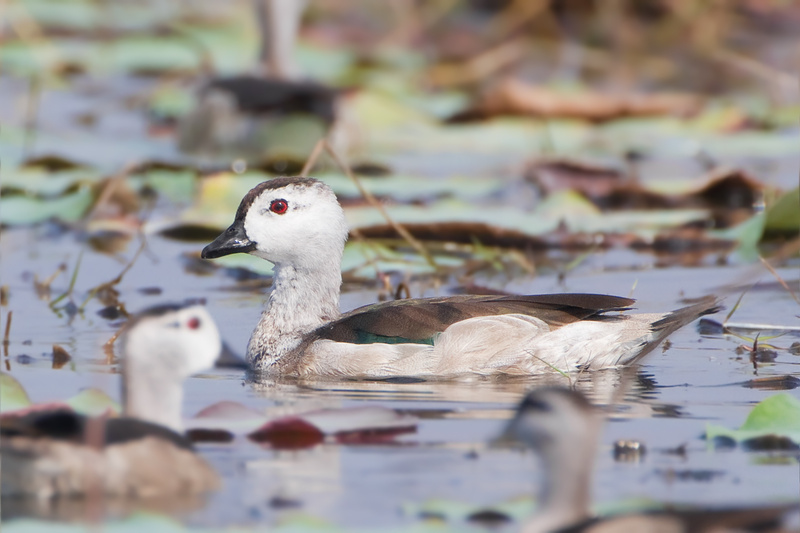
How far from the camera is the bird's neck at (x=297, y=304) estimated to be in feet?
21.7

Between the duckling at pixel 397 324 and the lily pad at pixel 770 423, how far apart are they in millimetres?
1296

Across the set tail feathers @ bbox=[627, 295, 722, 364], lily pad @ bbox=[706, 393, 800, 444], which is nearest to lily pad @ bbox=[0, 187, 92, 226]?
tail feathers @ bbox=[627, 295, 722, 364]

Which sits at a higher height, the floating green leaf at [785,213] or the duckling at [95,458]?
the floating green leaf at [785,213]

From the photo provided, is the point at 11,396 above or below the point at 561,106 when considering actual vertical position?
below

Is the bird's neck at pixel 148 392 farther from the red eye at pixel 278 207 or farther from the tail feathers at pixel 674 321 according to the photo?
the tail feathers at pixel 674 321

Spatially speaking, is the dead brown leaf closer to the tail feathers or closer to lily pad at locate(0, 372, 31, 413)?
the tail feathers

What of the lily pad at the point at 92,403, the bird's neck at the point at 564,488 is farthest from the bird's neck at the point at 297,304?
the bird's neck at the point at 564,488

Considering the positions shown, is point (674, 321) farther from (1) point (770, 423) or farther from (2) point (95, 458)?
(2) point (95, 458)

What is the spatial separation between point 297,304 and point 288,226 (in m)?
0.36

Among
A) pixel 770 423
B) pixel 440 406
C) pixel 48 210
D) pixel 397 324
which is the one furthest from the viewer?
pixel 48 210

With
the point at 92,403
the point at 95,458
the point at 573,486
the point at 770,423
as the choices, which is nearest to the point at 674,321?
the point at 770,423

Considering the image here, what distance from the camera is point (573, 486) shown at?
146 inches

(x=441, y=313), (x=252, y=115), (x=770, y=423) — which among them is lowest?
(x=770, y=423)

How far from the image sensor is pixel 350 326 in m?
6.26
